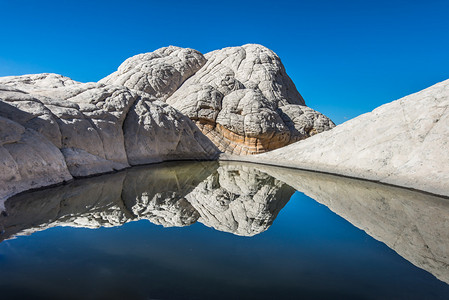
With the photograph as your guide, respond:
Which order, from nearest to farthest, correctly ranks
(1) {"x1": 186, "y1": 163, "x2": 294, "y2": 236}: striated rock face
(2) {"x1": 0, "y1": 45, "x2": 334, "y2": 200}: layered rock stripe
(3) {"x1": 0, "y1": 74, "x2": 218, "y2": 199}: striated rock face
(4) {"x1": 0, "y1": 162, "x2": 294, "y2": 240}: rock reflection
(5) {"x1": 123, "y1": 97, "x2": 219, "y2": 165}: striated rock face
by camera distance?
(4) {"x1": 0, "y1": 162, "x2": 294, "y2": 240}: rock reflection → (1) {"x1": 186, "y1": 163, "x2": 294, "y2": 236}: striated rock face → (2) {"x1": 0, "y1": 45, "x2": 334, "y2": 200}: layered rock stripe → (3) {"x1": 0, "y1": 74, "x2": 218, "y2": 199}: striated rock face → (5) {"x1": 123, "y1": 97, "x2": 219, "y2": 165}: striated rock face

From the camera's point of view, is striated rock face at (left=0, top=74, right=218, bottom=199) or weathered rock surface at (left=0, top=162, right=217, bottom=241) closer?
weathered rock surface at (left=0, top=162, right=217, bottom=241)

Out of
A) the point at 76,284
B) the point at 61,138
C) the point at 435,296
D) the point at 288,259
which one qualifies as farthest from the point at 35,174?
the point at 435,296

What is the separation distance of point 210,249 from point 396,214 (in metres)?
3.09

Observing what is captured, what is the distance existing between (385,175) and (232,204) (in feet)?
14.3

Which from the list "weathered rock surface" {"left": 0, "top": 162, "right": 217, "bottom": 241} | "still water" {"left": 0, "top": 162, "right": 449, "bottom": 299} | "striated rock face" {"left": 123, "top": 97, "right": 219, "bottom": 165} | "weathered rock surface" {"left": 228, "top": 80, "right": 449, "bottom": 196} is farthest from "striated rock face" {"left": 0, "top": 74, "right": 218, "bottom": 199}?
"weathered rock surface" {"left": 228, "top": 80, "right": 449, "bottom": 196}

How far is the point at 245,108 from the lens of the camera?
15.2 m

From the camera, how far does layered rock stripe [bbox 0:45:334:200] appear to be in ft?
19.0

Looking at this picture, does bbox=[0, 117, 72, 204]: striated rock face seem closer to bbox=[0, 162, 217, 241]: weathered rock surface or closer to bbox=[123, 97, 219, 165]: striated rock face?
bbox=[0, 162, 217, 241]: weathered rock surface

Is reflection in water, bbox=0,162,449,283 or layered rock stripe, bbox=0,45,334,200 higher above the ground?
layered rock stripe, bbox=0,45,334,200

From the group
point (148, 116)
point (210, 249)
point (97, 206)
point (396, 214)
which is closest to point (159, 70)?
point (148, 116)

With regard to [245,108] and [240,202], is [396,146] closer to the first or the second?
[240,202]

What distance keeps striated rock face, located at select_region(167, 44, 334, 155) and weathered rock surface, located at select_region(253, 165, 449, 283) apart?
24.4 ft

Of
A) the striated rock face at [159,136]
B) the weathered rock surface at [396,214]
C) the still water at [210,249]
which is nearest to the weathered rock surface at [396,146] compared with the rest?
the weathered rock surface at [396,214]

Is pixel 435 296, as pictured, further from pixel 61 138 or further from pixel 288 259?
pixel 61 138
